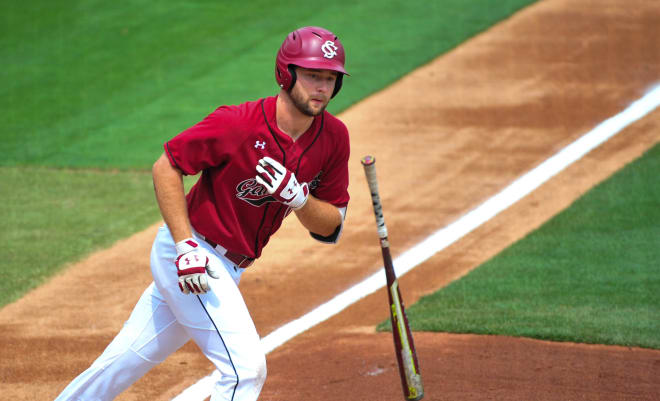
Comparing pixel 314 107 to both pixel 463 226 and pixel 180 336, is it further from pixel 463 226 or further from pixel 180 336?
pixel 463 226

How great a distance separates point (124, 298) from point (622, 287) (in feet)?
13.1

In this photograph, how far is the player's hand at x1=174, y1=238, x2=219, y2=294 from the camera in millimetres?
4148

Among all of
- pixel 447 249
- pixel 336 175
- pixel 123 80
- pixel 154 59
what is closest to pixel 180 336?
pixel 336 175

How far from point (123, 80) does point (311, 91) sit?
29.4 feet

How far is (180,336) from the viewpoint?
184 inches

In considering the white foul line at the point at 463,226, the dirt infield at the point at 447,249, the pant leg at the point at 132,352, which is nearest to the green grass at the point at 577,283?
the dirt infield at the point at 447,249

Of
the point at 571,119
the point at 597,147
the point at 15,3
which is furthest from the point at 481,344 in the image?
the point at 15,3

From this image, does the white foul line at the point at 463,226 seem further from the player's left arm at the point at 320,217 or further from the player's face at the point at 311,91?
the player's face at the point at 311,91

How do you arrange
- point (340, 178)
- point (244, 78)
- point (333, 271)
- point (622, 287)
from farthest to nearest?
point (244, 78), point (333, 271), point (622, 287), point (340, 178)

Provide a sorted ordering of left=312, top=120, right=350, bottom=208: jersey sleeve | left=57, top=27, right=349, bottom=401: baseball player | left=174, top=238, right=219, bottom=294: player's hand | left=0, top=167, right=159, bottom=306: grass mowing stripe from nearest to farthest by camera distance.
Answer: left=174, top=238, right=219, bottom=294: player's hand < left=57, top=27, right=349, bottom=401: baseball player < left=312, top=120, right=350, bottom=208: jersey sleeve < left=0, top=167, right=159, bottom=306: grass mowing stripe

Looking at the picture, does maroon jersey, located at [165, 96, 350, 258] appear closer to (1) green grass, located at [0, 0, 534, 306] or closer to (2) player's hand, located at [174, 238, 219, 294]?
(2) player's hand, located at [174, 238, 219, 294]

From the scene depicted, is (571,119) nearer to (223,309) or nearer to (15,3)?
(223,309)

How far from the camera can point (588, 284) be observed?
734 cm

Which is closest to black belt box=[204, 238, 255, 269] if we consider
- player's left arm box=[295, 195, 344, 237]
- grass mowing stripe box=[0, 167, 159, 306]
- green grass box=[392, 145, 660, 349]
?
player's left arm box=[295, 195, 344, 237]
